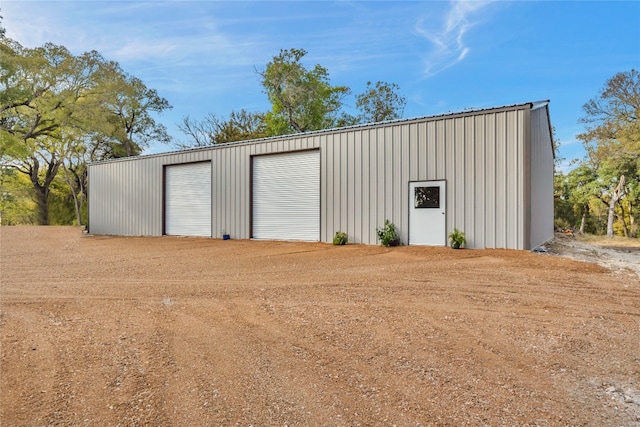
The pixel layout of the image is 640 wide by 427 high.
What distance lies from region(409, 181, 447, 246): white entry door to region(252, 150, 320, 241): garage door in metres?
3.19

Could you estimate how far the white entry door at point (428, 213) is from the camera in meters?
9.68

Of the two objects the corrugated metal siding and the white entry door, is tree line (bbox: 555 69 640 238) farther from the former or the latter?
the white entry door

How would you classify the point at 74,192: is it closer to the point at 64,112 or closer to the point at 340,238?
the point at 64,112

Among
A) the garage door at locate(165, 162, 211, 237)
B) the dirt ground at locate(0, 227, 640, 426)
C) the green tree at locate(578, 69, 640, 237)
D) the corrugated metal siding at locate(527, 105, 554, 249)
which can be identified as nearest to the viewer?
the dirt ground at locate(0, 227, 640, 426)

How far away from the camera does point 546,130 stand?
510 inches

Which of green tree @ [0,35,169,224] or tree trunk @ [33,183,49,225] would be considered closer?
green tree @ [0,35,169,224]

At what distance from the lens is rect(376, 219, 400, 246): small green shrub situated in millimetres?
10164

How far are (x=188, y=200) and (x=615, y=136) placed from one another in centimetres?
2090

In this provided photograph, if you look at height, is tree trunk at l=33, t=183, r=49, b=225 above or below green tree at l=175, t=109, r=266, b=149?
below

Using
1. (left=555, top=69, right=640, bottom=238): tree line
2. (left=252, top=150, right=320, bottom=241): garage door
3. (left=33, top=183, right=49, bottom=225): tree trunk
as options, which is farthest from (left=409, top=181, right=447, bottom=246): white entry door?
(left=33, top=183, right=49, bottom=225): tree trunk

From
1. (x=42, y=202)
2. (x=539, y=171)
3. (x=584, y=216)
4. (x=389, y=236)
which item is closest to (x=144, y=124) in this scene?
(x=42, y=202)

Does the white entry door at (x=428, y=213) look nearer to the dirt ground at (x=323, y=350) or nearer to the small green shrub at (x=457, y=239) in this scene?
the small green shrub at (x=457, y=239)

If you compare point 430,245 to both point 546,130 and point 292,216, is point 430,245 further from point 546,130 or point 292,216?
point 546,130

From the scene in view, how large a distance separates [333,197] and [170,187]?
793 cm
